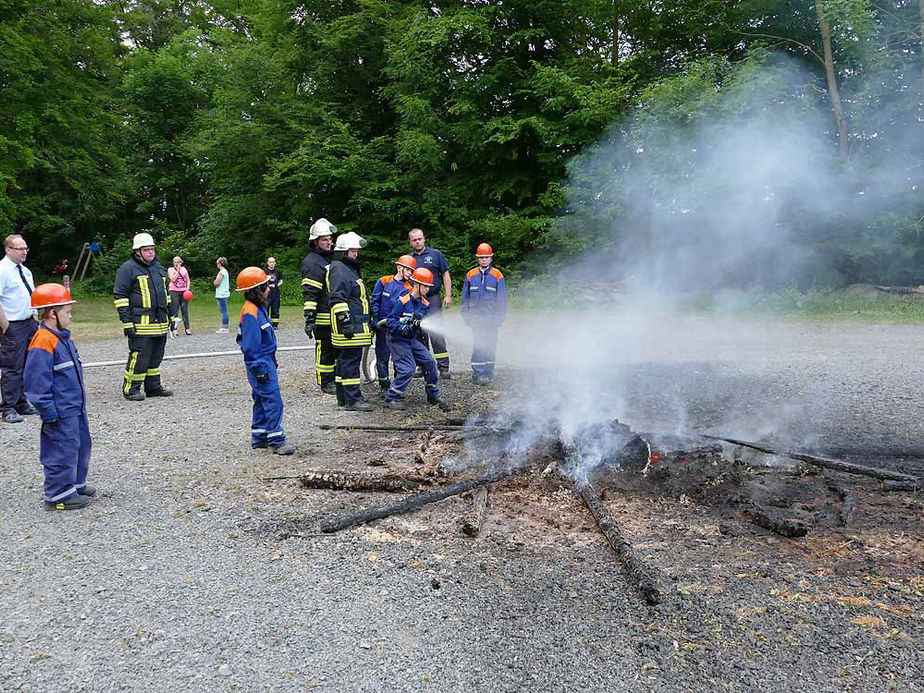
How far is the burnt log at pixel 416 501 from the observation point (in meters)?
4.59

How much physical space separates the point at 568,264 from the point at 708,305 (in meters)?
5.05

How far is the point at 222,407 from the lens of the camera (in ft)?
27.5

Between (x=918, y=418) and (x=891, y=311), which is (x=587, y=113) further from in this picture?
(x=918, y=418)

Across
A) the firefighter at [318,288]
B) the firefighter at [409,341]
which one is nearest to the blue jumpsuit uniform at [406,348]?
the firefighter at [409,341]

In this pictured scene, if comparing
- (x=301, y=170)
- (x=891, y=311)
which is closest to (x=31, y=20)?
(x=301, y=170)

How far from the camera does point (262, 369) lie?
20.4 feet

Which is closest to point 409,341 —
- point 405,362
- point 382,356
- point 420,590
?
point 405,362

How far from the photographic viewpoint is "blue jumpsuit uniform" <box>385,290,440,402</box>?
7.91 meters

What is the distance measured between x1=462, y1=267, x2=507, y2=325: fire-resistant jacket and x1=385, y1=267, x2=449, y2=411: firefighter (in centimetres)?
125

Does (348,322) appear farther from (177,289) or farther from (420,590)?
(177,289)

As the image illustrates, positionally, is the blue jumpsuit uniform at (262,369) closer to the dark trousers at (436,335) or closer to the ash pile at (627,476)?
the ash pile at (627,476)

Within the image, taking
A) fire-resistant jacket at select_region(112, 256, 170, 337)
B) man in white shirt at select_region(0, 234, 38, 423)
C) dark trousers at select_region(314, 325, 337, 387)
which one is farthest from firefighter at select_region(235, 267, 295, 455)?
→ fire-resistant jacket at select_region(112, 256, 170, 337)

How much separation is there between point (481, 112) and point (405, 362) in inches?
620

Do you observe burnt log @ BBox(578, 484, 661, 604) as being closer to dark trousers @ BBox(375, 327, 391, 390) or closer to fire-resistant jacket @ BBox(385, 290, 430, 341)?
fire-resistant jacket @ BBox(385, 290, 430, 341)
